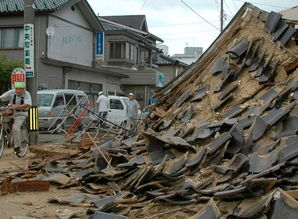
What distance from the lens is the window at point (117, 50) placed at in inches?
1597

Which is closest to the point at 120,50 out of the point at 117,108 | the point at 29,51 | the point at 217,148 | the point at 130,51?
the point at 130,51

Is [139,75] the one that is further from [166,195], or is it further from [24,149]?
[166,195]

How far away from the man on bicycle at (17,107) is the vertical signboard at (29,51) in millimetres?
3194

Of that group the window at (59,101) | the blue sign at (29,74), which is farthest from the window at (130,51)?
the blue sign at (29,74)

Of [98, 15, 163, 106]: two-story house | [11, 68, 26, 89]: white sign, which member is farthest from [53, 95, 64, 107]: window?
[98, 15, 163, 106]: two-story house

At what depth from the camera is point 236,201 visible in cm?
498

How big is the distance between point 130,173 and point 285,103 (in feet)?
8.05

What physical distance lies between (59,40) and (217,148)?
24.2m

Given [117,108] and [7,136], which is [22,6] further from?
[7,136]

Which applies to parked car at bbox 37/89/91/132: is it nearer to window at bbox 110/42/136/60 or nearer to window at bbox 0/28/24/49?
window at bbox 0/28/24/49

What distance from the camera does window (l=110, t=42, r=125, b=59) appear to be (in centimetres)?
4056

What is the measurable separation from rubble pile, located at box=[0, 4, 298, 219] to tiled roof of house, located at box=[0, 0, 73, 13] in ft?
62.6

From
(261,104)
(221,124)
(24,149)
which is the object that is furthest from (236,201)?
(24,149)

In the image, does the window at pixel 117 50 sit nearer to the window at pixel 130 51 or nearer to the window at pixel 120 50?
the window at pixel 120 50
